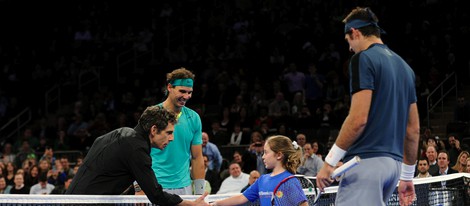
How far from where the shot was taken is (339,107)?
2141 centimetres

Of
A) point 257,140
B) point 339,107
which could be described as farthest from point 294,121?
point 257,140

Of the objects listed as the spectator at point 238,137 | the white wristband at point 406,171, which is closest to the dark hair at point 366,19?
the white wristband at point 406,171

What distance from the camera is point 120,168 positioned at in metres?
7.46

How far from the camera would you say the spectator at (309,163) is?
16359mm

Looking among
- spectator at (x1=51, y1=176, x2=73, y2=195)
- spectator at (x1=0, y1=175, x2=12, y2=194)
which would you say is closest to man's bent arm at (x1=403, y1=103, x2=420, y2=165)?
spectator at (x1=51, y1=176, x2=73, y2=195)

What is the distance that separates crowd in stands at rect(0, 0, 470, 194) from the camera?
67.9 ft

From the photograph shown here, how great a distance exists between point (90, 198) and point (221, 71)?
61.3 feet

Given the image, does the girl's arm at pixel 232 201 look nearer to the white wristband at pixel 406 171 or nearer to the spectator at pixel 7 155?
the white wristband at pixel 406 171

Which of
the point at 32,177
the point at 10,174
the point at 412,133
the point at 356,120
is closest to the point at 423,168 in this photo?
the point at 412,133

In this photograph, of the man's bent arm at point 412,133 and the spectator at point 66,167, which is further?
the spectator at point 66,167

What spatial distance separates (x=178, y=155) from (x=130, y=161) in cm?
175

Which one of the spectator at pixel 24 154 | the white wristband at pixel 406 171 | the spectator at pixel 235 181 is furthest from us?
the spectator at pixel 24 154

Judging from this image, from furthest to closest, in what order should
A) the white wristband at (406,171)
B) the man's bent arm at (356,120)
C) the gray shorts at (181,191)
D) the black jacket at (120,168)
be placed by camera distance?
the gray shorts at (181,191)
the black jacket at (120,168)
the white wristband at (406,171)
the man's bent arm at (356,120)

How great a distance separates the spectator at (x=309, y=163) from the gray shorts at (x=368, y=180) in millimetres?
10249
